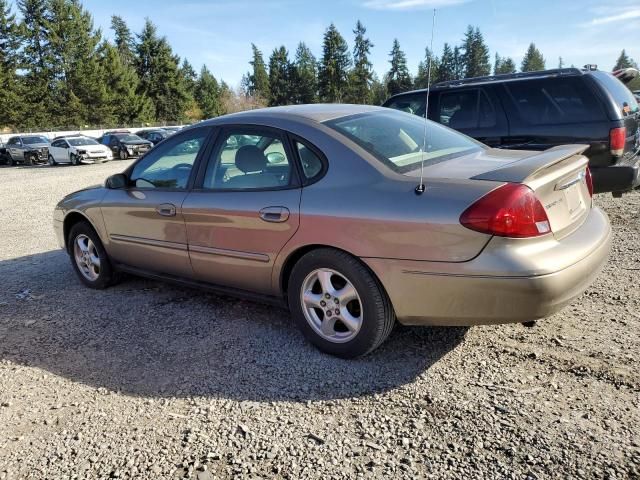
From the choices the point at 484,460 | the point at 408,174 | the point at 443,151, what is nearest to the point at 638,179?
the point at 443,151

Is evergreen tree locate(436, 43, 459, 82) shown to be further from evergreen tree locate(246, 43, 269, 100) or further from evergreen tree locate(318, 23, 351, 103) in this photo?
evergreen tree locate(246, 43, 269, 100)

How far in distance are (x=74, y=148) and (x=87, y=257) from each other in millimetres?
23601

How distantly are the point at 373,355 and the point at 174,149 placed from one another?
2361 millimetres

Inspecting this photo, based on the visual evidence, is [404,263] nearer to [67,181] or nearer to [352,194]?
[352,194]

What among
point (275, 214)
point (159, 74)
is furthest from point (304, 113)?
point (159, 74)

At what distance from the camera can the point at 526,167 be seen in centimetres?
286

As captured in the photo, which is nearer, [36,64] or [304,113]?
[304,113]

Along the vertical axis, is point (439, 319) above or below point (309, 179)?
below

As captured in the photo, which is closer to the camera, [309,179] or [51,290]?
[309,179]

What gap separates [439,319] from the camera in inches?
113

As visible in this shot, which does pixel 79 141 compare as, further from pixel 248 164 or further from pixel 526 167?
pixel 526 167

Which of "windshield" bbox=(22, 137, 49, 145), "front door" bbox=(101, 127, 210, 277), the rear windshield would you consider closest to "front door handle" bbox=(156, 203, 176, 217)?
"front door" bbox=(101, 127, 210, 277)

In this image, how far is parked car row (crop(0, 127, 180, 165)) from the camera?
2616 centimetres

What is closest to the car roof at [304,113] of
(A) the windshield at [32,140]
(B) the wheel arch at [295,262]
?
(B) the wheel arch at [295,262]
